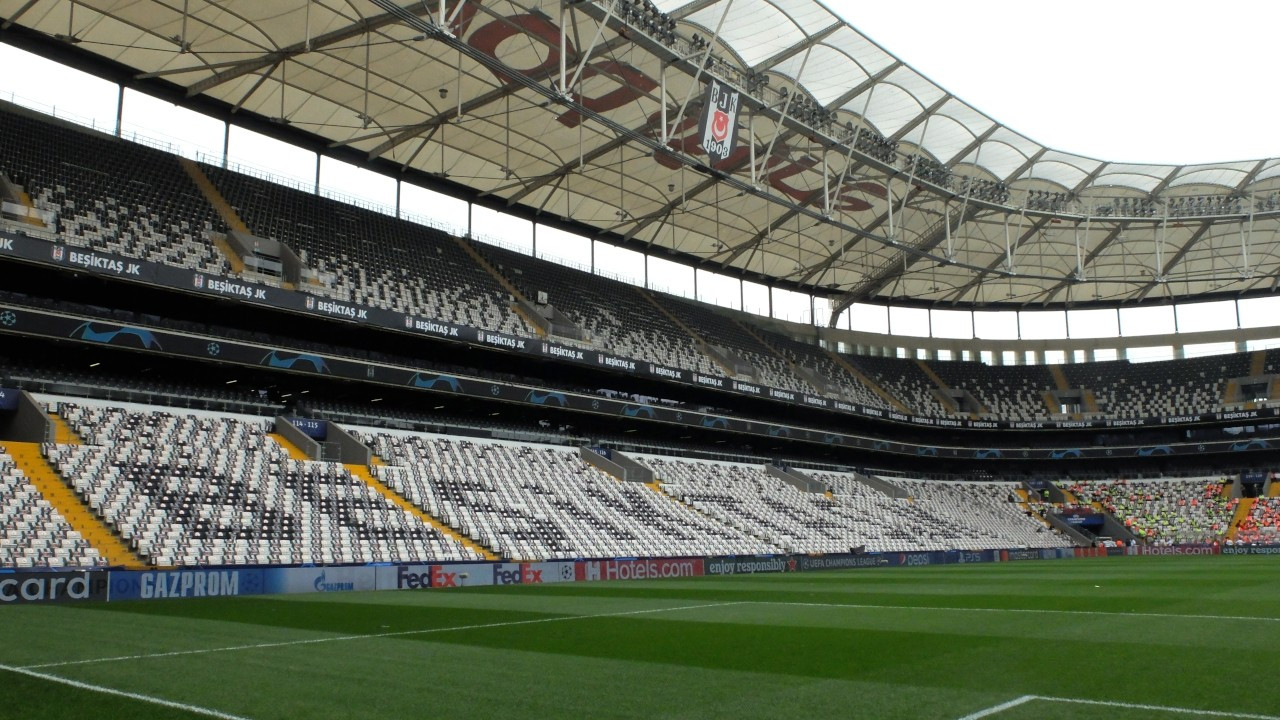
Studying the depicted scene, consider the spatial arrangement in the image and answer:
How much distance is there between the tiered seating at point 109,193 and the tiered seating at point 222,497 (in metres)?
5.93

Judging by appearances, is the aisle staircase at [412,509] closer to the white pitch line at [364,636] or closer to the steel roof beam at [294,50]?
the white pitch line at [364,636]

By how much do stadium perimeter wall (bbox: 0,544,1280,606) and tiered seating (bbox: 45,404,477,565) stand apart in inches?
74.4

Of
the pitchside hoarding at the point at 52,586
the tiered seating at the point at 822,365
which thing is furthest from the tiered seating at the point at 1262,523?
the pitchside hoarding at the point at 52,586

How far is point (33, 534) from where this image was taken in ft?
76.2

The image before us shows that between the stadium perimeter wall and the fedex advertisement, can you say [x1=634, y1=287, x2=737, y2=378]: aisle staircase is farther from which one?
the fedex advertisement

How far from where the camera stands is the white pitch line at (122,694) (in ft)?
26.7

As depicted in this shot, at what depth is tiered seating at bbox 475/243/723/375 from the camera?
167 ft

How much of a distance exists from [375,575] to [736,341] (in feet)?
126

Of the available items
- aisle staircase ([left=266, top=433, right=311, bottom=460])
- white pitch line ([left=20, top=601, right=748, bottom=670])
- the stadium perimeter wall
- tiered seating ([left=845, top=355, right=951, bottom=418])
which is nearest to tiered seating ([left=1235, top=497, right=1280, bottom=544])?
tiered seating ([left=845, top=355, right=951, bottom=418])

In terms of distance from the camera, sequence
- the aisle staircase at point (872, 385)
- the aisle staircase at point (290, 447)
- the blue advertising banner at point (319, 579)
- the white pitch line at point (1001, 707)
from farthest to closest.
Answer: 1. the aisle staircase at point (872, 385)
2. the aisle staircase at point (290, 447)
3. the blue advertising banner at point (319, 579)
4. the white pitch line at point (1001, 707)

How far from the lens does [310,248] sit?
133 ft

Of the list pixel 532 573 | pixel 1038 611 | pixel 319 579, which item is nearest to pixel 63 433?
pixel 319 579

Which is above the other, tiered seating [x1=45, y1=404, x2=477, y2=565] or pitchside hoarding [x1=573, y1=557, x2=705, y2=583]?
tiered seating [x1=45, y1=404, x2=477, y2=565]

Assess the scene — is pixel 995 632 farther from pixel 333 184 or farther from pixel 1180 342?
pixel 1180 342
